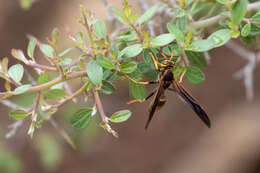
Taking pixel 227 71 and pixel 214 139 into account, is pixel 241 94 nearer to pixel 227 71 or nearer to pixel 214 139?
pixel 227 71

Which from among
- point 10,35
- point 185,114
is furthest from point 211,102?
point 10,35

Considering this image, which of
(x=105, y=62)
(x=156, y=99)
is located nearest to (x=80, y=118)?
(x=105, y=62)

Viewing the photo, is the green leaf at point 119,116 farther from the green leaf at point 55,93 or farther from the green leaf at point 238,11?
the green leaf at point 238,11

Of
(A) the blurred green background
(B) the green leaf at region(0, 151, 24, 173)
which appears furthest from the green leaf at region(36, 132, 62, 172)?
(A) the blurred green background

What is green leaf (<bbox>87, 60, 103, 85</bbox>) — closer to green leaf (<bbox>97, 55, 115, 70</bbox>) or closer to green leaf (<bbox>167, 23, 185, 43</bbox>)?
green leaf (<bbox>97, 55, 115, 70</bbox>)

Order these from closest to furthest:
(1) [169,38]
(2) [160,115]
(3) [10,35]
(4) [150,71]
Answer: (1) [169,38], (4) [150,71], (3) [10,35], (2) [160,115]

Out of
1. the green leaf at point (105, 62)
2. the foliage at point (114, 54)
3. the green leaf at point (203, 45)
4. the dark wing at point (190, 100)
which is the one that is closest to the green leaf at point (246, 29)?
the foliage at point (114, 54)
